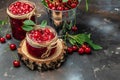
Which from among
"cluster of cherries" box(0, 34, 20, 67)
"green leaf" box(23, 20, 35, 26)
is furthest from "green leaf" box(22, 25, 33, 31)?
"cluster of cherries" box(0, 34, 20, 67)

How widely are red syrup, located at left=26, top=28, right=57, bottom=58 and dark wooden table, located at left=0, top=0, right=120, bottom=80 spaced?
9 cm

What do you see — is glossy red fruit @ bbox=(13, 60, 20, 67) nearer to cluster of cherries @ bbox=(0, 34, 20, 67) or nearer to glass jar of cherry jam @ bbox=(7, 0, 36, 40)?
cluster of cherries @ bbox=(0, 34, 20, 67)

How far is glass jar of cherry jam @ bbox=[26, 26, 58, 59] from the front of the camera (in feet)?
4.12

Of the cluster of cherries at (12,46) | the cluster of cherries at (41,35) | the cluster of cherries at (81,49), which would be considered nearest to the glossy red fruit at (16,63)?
the cluster of cherries at (12,46)

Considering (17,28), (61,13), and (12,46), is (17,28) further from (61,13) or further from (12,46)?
(61,13)

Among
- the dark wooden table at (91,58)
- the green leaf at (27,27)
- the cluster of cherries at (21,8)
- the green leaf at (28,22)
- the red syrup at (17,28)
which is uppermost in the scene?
the cluster of cherries at (21,8)

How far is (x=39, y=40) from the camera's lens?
49.7 inches

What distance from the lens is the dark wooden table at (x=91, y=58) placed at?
128 centimetres

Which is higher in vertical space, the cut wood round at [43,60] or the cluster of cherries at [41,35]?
the cluster of cherries at [41,35]

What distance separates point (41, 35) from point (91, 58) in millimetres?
266

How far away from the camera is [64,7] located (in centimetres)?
141

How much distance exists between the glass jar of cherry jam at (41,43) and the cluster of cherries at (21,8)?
0.15m

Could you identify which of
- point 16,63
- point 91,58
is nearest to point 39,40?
point 16,63

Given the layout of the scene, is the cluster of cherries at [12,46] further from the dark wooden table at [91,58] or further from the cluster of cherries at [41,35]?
the cluster of cherries at [41,35]
